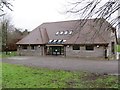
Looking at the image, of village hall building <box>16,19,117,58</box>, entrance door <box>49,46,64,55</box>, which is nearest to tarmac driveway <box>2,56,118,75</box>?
village hall building <box>16,19,117,58</box>

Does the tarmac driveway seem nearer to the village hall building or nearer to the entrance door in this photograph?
the village hall building

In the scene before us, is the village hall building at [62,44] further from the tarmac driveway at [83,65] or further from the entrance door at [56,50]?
the tarmac driveway at [83,65]

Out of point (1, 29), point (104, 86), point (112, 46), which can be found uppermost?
point (1, 29)

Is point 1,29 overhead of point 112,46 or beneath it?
overhead

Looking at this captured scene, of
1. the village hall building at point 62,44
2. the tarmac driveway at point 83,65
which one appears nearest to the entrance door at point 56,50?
the village hall building at point 62,44

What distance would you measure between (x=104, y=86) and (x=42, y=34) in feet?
83.4

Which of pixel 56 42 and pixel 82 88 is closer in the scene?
pixel 82 88

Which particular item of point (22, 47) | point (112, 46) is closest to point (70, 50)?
point (112, 46)

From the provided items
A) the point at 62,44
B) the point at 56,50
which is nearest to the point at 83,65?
the point at 62,44

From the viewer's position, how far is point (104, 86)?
10.8m

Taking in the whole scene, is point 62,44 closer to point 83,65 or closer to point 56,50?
point 56,50

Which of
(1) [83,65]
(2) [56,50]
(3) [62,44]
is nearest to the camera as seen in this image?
(1) [83,65]

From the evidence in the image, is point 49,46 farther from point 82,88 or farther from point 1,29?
point 82,88

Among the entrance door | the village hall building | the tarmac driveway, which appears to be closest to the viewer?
the tarmac driveway
